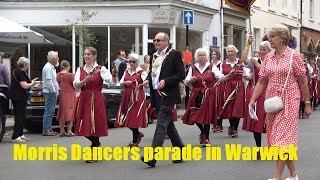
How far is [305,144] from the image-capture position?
40.8 ft

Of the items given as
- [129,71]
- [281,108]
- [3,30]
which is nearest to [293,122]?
[281,108]

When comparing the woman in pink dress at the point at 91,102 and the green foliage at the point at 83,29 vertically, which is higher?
the green foliage at the point at 83,29

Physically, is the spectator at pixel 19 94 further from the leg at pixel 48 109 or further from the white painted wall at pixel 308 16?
the white painted wall at pixel 308 16

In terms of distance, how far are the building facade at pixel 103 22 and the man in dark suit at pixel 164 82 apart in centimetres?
1755

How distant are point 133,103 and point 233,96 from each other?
113 inches

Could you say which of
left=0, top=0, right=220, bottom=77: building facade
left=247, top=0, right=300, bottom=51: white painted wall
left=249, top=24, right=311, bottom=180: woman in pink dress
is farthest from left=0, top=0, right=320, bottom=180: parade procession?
left=247, top=0, right=300, bottom=51: white painted wall

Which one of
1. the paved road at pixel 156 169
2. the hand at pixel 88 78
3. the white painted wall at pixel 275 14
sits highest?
the white painted wall at pixel 275 14

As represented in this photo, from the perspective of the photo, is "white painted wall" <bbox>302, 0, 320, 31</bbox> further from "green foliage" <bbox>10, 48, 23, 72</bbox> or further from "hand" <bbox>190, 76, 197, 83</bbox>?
"hand" <bbox>190, 76, 197, 83</bbox>

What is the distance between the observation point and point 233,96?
1390cm

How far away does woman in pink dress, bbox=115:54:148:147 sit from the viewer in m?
11.7

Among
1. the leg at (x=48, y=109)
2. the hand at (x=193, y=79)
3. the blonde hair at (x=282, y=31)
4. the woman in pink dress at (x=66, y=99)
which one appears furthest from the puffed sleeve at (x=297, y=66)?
the leg at (x=48, y=109)

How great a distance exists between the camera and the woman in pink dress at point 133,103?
11672mm

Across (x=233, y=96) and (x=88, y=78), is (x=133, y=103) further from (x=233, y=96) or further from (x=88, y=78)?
(x=233, y=96)

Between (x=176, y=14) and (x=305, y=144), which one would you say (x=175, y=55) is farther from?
(x=176, y=14)
